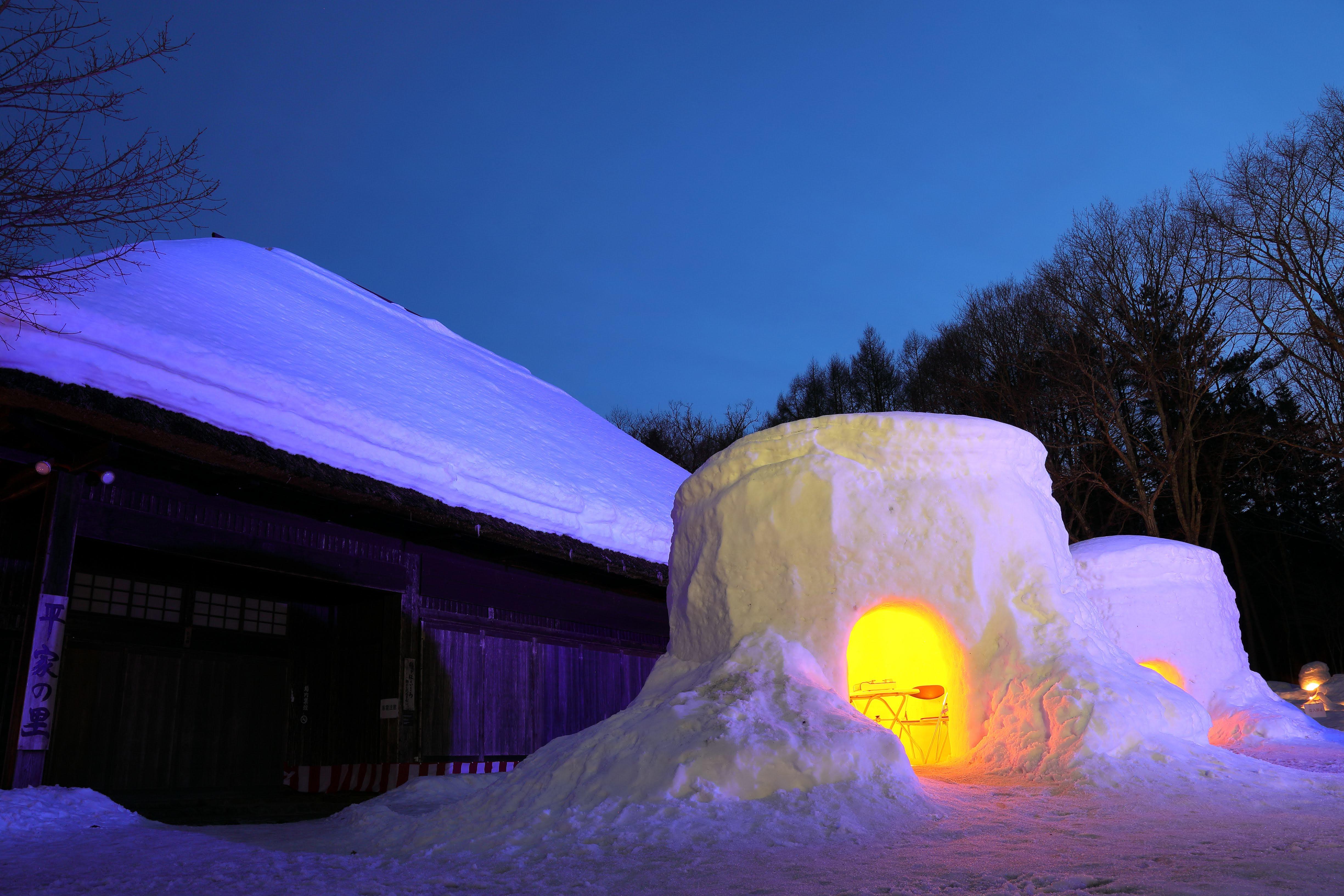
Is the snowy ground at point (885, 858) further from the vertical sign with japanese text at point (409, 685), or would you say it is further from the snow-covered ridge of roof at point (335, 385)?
the vertical sign with japanese text at point (409, 685)

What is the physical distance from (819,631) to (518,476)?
5.14 m

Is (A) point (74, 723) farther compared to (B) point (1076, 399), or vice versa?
(B) point (1076, 399)

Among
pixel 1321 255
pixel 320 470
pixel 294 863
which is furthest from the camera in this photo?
pixel 1321 255

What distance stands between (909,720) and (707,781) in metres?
4.44

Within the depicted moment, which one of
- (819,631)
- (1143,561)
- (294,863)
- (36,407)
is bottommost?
(294,863)

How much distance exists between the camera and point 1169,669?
458 inches

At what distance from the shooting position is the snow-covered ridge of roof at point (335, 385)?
23.3 ft

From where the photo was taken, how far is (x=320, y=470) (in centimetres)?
799

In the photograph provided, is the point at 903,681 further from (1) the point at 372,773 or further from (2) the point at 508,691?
(1) the point at 372,773

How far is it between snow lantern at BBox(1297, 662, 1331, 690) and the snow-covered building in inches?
529

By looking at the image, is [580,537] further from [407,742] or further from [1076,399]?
[1076,399]

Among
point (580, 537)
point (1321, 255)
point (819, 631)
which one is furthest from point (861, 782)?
point (1321, 255)

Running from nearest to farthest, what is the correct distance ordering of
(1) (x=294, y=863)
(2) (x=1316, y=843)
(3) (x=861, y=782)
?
(2) (x=1316, y=843) < (1) (x=294, y=863) < (3) (x=861, y=782)

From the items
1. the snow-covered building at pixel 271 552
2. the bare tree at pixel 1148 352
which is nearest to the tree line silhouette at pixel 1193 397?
the bare tree at pixel 1148 352
